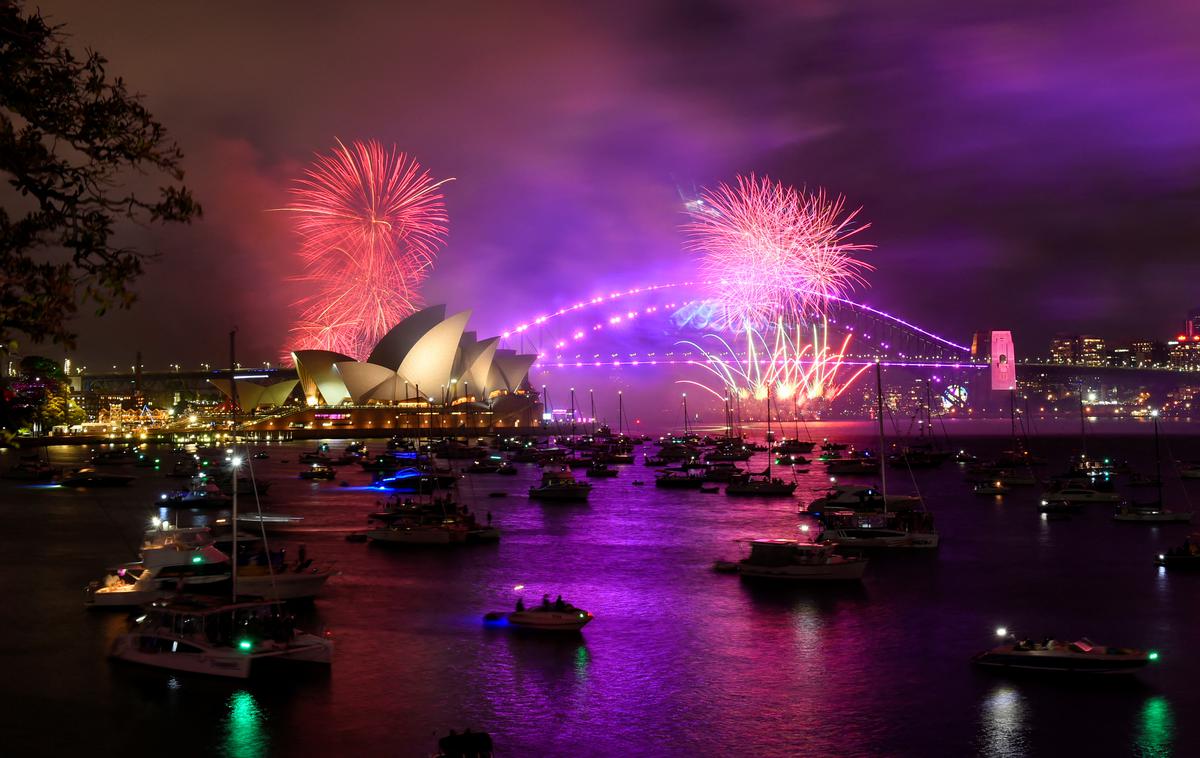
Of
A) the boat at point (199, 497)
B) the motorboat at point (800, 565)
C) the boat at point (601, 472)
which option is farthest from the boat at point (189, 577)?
the boat at point (601, 472)

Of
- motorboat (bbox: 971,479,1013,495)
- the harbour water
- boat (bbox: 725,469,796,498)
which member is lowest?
the harbour water

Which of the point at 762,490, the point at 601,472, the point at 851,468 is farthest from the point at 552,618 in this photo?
the point at 851,468

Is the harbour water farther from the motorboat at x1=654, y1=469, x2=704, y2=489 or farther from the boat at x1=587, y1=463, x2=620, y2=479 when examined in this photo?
the boat at x1=587, y1=463, x2=620, y2=479

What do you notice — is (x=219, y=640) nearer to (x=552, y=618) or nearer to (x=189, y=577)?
(x=189, y=577)

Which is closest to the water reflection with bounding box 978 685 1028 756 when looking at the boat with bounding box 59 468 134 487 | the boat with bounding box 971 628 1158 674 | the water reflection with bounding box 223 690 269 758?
the boat with bounding box 971 628 1158 674

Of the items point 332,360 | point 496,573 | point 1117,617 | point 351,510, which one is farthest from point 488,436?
point 1117,617
